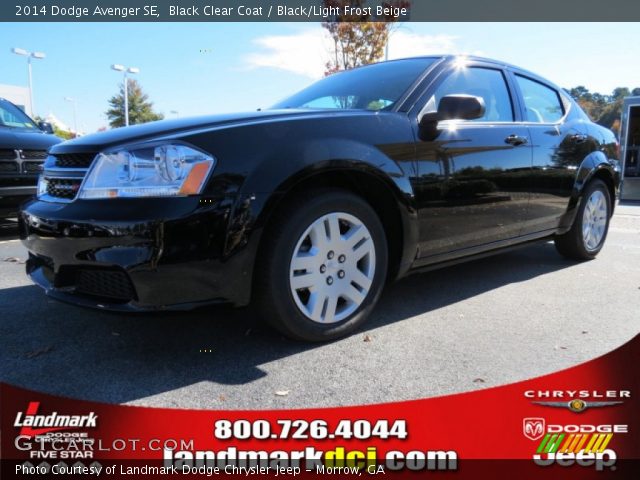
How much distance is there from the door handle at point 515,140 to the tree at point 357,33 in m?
10.7

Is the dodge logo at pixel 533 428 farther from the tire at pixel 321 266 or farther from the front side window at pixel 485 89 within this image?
the front side window at pixel 485 89

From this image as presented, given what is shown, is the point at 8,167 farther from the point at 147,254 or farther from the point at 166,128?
the point at 147,254

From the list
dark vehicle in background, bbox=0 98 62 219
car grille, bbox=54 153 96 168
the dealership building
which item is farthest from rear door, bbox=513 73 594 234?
the dealership building

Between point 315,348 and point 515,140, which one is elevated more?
point 515,140

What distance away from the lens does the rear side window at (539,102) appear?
3912 mm

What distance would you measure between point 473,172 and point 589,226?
6.77 feet

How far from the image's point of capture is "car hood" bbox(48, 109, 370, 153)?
7.63ft

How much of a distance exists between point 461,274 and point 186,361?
97.3 inches

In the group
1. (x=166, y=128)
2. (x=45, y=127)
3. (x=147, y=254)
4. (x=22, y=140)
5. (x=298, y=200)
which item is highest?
(x=45, y=127)

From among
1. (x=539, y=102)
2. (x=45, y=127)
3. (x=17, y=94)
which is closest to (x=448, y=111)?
(x=539, y=102)

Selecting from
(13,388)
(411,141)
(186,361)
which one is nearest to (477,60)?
(411,141)

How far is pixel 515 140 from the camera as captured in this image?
353 centimetres

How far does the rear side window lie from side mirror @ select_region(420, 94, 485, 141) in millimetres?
1122

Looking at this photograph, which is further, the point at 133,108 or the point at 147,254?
the point at 133,108
